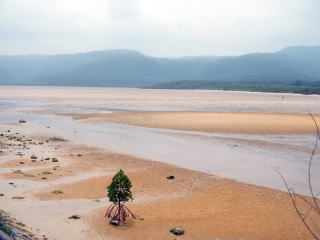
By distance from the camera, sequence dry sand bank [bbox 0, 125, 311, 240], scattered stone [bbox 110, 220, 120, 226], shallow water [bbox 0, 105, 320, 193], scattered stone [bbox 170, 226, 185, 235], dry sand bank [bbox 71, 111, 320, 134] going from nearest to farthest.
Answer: scattered stone [bbox 170, 226, 185, 235], dry sand bank [bbox 0, 125, 311, 240], scattered stone [bbox 110, 220, 120, 226], shallow water [bbox 0, 105, 320, 193], dry sand bank [bbox 71, 111, 320, 134]

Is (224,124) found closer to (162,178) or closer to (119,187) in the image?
(162,178)

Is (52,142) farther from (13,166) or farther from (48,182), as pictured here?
(48,182)

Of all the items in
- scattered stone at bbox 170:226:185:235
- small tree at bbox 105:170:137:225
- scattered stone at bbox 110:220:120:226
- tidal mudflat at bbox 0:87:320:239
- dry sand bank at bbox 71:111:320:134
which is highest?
small tree at bbox 105:170:137:225

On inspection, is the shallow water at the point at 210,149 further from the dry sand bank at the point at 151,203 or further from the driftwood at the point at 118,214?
the driftwood at the point at 118,214

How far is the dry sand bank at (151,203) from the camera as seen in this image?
1574cm

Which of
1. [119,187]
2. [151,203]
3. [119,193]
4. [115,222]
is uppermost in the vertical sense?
[119,187]

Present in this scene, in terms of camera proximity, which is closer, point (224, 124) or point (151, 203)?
point (151, 203)

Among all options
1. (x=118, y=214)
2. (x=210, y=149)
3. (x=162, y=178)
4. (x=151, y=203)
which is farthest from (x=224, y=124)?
(x=118, y=214)

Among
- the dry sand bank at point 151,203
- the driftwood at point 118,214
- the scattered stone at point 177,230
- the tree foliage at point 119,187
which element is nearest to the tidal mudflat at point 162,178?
the dry sand bank at point 151,203

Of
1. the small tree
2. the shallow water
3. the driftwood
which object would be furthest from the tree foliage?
the shallow water

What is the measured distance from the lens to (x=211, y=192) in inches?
847

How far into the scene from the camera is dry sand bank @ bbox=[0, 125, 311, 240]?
15742mm

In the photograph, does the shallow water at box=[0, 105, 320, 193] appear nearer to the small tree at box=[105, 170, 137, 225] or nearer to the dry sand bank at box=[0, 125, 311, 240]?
the dry sand bank at box=[0, 125, 311, 240]

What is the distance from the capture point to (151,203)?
1945cm
